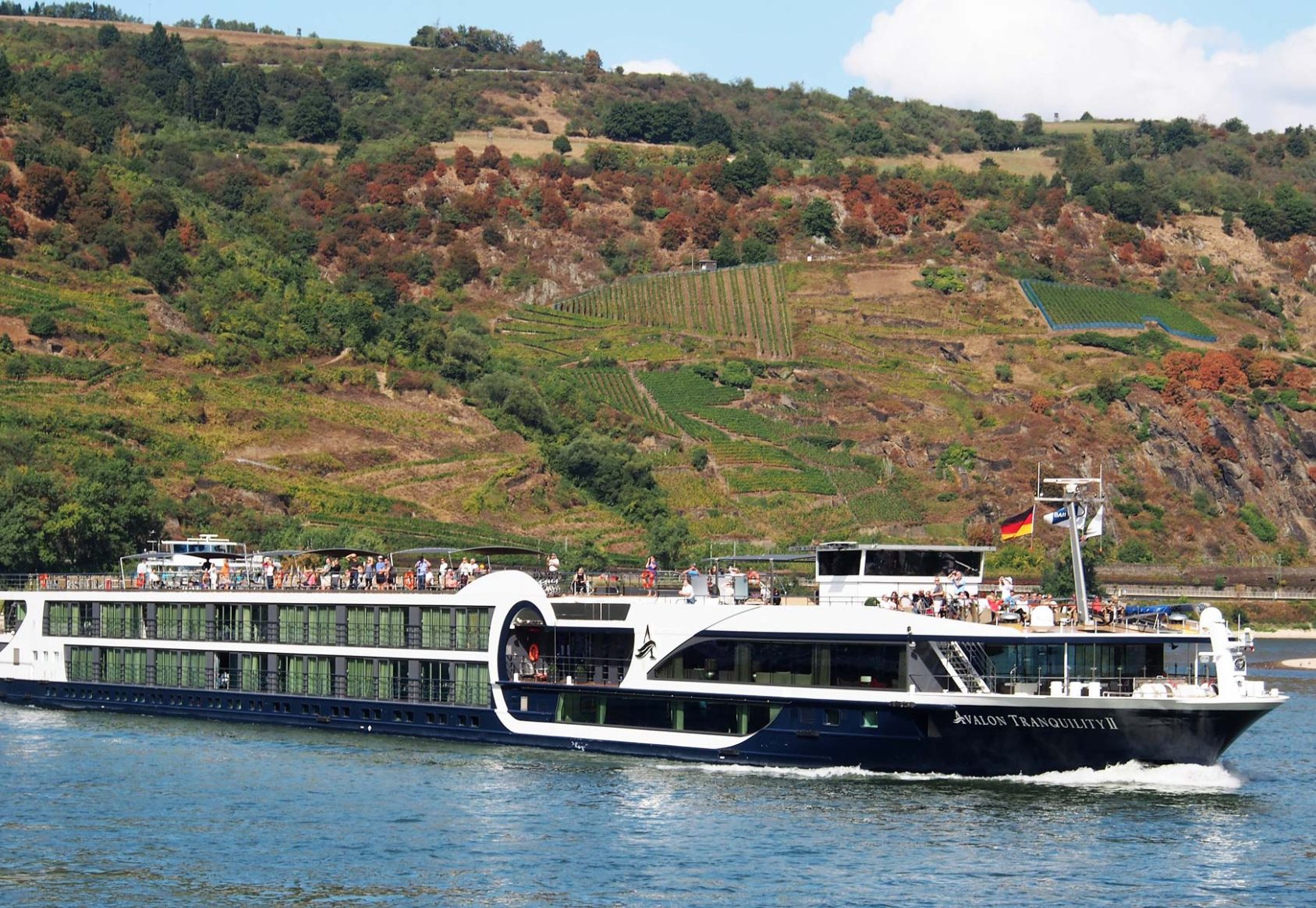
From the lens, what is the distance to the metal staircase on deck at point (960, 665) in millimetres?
44344

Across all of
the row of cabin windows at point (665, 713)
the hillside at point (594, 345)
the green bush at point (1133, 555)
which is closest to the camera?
the row of cabin windows at point (665, 713)

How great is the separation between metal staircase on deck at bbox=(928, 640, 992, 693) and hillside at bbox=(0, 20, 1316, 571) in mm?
57564

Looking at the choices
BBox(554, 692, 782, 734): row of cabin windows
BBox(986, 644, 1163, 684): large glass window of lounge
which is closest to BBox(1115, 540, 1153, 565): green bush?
BBox(554, 692, 782, 734): row of cabin windows

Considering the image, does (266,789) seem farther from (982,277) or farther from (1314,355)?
(1314,355)

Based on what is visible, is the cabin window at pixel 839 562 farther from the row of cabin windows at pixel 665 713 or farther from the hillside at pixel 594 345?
the hillside at pixel 594 345

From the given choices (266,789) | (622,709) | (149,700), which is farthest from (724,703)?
(149,700)

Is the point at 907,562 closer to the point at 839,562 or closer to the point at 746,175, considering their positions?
the point at 839,562

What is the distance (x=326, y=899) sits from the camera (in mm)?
35312

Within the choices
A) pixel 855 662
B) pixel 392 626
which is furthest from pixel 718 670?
pixel 392 626

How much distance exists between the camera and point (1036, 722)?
144ft

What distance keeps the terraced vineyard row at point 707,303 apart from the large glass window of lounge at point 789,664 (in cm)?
10754

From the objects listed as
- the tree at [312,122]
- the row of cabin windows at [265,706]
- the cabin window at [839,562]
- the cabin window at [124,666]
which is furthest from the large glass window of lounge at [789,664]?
the tree at [312,122]

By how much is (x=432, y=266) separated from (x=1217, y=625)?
134142 millimetres

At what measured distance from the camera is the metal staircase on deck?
1746 inches
